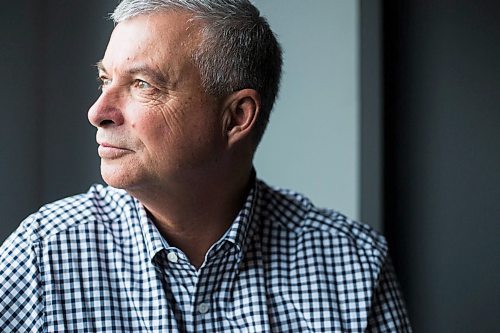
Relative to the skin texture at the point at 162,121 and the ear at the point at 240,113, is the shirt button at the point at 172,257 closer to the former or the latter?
the skin texture at the point at 162,121

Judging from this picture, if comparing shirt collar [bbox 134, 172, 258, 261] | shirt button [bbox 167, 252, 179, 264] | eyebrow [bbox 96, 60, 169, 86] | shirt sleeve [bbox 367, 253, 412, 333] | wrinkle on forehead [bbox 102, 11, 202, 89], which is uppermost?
wrinkle on forehead [bbox 102, 11, 202, 89]

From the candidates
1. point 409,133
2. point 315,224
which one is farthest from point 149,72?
point 409,133

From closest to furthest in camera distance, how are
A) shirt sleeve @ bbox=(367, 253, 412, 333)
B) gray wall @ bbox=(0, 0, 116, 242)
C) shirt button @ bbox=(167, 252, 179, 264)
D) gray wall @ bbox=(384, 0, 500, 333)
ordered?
shirt button @ bbox=(167, 252, 179, 264) < shirt sleeve @ bbox=(367, 253, 412, 333) < gray wall @ bbox=(0, 0, 116, 242) < gray wall @ bbox=(384, 0, 500, 333)

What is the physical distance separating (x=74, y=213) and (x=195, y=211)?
244mm

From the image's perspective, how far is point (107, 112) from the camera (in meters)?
1.53

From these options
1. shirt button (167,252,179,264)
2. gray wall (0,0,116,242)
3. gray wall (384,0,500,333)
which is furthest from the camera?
gray wall (384,0,500,333)

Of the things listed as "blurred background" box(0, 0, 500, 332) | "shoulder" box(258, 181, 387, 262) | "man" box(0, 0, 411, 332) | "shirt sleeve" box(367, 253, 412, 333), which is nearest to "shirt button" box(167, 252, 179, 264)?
"man" box(0, 0, 411, 332)

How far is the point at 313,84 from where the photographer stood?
243 centimetres

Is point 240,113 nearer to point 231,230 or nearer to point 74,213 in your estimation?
point 231,230

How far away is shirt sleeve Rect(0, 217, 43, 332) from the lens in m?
1.52

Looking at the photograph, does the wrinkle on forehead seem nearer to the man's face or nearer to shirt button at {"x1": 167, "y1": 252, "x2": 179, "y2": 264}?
the man's face

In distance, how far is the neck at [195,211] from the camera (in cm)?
160

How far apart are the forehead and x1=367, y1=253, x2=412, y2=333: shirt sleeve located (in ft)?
2.16

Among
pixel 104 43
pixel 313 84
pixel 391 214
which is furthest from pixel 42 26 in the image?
pixel 391 214
